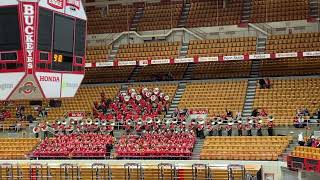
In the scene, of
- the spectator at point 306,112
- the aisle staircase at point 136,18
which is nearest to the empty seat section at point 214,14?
the aisle staircase at point 136,18

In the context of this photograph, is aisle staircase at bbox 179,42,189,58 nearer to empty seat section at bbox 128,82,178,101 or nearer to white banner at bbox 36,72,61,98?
empty seat section at bbox 128,82,178,101

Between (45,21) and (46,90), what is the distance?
2.46 meters

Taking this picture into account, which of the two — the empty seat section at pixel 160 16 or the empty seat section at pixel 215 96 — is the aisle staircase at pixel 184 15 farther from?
the empty seat section at pixel 215 96

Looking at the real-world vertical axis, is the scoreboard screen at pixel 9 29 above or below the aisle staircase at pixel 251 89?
above

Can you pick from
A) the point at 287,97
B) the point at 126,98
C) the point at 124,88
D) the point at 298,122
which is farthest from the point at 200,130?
the point at 124,88

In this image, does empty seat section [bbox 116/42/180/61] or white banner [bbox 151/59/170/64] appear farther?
empty seat section [bbox 116/42/180/61]

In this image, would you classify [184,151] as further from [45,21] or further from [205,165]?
[45,21]

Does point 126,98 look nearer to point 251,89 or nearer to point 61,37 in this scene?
point 251,89

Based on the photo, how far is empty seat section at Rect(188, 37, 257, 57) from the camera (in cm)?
3219

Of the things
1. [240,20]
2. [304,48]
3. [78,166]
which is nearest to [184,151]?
[78,166]

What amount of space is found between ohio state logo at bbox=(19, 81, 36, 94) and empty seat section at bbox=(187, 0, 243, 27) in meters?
17.4

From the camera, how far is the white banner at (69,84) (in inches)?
813

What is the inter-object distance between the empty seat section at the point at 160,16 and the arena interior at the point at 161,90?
0.07 metres

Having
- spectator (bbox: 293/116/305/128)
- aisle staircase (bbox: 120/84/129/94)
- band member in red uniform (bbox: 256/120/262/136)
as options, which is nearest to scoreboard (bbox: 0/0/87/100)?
band member in red uniform (bbox: 256/120/262/136)
